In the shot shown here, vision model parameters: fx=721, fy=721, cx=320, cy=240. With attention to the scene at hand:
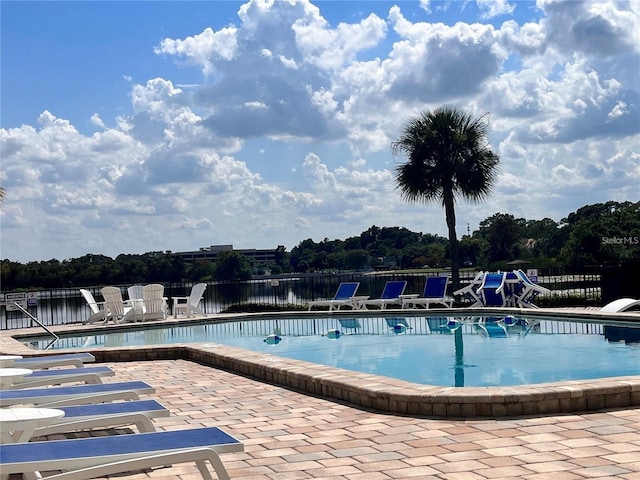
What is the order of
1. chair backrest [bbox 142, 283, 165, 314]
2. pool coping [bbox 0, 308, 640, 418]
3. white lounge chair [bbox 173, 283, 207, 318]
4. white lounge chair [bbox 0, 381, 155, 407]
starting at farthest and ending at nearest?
1. white lounge chair [bbox 173, 283, 207, 318]
2. chair backrest [bbox 142, 283, 165, 314]
3. pool coping [bbox 0, 308, 640, 418]
4. white lounge chair [bbox 0, 381, 155, 407]

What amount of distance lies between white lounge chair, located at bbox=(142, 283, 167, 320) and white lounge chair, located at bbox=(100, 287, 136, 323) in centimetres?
32

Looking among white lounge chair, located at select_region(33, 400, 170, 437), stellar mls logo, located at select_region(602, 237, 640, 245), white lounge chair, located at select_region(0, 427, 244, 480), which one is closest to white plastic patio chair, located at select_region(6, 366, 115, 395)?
white lounge chair, located at select_region(33, 400, 170, 437)

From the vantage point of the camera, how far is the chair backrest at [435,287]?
17.2 meters

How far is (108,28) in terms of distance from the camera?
40.0ft

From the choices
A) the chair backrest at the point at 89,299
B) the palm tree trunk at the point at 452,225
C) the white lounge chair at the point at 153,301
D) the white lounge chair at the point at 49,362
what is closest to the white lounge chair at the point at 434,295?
the palm tree trunk at the point at 452,225

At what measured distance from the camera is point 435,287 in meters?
17.4

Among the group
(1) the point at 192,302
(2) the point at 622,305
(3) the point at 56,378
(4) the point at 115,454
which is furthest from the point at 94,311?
(4) the point at 115,454

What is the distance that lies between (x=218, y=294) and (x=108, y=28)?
11900 millimetres

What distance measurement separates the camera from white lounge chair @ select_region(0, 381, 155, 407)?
4.75 m

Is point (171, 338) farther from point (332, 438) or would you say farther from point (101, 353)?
point (332, 438)

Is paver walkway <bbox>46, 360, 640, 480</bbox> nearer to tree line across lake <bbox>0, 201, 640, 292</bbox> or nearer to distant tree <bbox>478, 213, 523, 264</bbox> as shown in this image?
tree line across lake <bbox>0, 201, 640, 292</bbox>

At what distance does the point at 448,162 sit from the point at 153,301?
9317mm

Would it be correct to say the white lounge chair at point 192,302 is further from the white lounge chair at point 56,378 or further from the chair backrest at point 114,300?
the white lounge chair at point 56,378

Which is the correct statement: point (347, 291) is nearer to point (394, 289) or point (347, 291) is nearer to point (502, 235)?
point (394, 289)
